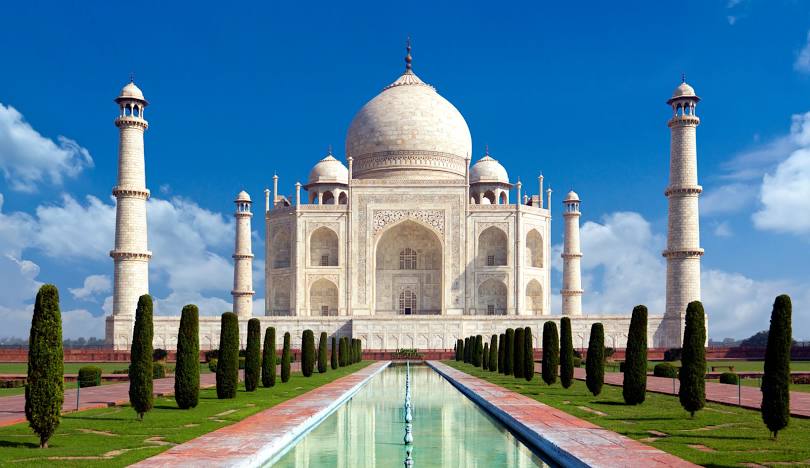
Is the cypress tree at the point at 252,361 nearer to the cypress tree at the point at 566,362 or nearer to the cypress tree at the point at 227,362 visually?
the cypress tree at the point at 227,362

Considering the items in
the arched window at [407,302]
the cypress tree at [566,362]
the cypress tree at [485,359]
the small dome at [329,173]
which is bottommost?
the cypress tree at [485,359]

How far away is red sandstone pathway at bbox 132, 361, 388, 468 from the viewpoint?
21.6 ft

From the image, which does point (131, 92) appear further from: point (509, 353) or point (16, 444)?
point (16, 444)

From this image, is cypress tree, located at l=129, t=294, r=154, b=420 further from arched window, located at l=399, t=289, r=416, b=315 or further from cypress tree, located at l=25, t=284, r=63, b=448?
arched window, located at l=399, t=289, r=416, b=315

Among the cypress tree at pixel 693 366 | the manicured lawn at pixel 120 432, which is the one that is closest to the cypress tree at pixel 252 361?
the manicured lawn at pixel 120 432

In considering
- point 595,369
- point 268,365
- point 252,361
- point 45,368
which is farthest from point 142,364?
point 595,369

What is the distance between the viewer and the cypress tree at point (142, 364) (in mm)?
9688

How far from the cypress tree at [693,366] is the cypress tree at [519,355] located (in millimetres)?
6744

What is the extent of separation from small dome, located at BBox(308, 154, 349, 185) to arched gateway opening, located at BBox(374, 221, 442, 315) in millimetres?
4134

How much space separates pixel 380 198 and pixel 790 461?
26.8 m

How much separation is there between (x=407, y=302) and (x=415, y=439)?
25.0m

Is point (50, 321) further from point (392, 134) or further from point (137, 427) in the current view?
point (392, 134)

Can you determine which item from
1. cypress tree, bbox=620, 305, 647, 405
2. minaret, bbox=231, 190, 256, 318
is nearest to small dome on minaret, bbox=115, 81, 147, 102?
minaret, bbox=231, 190, 256, 318

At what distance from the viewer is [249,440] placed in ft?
25.2
